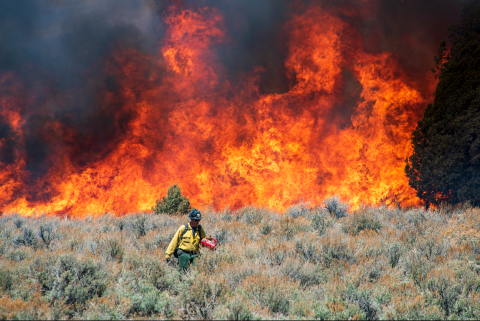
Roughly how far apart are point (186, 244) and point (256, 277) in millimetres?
Result: 1384

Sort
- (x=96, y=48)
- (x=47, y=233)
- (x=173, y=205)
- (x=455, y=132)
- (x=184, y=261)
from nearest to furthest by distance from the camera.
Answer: (x=184, y=261) → (x=47, y=233) → (x=455, y=132) → (x=173, y=205) → (x=96, y=48)

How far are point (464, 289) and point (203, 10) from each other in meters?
→ 17.4

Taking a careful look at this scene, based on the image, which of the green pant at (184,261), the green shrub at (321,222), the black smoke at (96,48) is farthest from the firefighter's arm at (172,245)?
the black smoke at (96,48)

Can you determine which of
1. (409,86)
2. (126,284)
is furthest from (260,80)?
(126,284)

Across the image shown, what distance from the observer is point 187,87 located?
15859mm

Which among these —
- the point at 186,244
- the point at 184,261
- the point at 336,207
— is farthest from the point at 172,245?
the point at 336,207

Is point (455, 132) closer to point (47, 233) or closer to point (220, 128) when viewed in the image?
point (220, 128)

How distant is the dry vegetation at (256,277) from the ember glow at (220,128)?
24.6 ft

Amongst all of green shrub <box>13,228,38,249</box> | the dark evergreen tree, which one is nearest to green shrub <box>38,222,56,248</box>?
green shrub <box>13,228,38,249</box>

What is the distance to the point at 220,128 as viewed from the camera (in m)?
15.1

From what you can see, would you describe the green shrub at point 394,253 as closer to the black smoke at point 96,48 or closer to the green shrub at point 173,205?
the green shrub at point 173,205

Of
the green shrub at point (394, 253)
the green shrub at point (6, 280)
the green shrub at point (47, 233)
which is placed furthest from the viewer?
the green shrub at point (47, 233)

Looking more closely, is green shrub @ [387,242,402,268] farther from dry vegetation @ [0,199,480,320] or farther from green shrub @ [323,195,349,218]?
green shrub @ [323,195,349,218]

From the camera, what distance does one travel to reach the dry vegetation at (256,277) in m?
3.33
